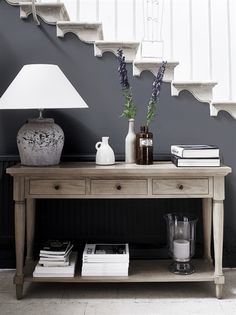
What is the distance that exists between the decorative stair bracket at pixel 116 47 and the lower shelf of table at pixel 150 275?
1268 millimetres

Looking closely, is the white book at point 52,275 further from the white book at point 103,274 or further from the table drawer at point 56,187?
the table drawer at point 56,187

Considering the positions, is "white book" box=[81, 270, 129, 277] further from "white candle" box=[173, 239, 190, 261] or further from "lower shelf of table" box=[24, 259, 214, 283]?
"white candle" box=[173, 239, 190, 261]

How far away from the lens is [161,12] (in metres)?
3.33

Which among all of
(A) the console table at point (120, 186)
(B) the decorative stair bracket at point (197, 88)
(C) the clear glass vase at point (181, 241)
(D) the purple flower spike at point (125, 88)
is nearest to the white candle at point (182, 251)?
(C) the clear glass vase at point (181, 241)

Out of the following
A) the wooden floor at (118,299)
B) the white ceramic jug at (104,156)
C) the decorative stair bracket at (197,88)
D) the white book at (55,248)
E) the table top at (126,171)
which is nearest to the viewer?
the wooden floor at (118,299)

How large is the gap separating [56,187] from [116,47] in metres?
0.99

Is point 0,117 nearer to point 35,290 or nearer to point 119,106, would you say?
point 119,106

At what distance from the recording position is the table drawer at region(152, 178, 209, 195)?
2246 mm

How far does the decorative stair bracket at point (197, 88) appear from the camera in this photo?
2.66 m

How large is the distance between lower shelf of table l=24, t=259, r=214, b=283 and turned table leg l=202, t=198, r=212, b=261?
3.3 inches

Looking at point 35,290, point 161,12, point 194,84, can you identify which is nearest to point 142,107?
point 194,84

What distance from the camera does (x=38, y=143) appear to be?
7.68 ft

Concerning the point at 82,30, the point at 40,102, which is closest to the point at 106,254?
the point at 40,102

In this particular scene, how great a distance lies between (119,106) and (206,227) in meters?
0.92
